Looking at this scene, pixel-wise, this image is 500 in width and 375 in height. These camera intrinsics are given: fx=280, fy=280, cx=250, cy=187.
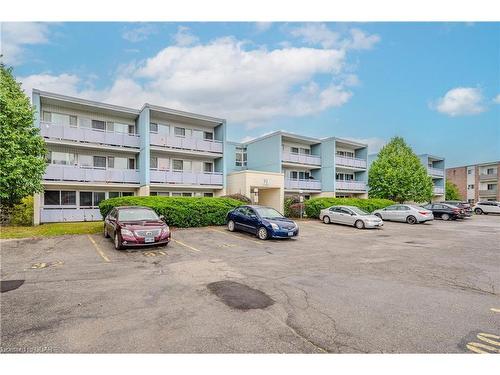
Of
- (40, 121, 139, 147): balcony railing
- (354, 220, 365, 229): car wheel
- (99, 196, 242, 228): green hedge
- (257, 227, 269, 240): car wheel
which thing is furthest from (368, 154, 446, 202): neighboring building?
(257, 227, 269, 240): car wheel

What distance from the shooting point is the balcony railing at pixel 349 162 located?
32.5 metres

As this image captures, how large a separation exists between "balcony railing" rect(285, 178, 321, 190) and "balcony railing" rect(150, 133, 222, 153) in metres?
8.79

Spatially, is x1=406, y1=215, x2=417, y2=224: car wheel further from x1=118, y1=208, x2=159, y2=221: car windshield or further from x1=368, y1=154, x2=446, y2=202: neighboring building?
x1=368, y1=154, x2=446, y2=202: neighboring building

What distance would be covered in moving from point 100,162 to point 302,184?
19820mm

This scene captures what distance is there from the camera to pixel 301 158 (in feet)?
103

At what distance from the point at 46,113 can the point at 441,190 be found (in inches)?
2085

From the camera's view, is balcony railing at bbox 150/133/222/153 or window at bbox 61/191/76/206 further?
balcony railing at bbox 150/133/222/153

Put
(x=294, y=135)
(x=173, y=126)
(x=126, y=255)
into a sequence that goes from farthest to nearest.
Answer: (x=294, y=135)
(x=173, y=126)
(x=126, y=255)

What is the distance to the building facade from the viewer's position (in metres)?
19.4

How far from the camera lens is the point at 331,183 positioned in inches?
1258

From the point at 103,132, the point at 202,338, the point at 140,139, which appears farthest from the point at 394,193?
the point at 202,338

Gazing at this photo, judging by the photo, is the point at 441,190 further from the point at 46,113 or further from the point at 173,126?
the point at 46,113

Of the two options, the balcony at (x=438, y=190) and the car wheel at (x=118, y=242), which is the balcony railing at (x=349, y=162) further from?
the car wheel at (x=118, y=242)

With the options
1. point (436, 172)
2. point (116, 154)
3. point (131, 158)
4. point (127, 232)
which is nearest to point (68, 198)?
point (116, 154)
